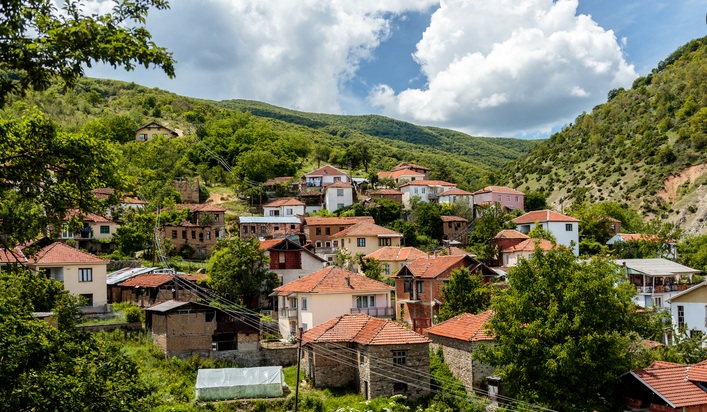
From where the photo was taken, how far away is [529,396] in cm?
2497

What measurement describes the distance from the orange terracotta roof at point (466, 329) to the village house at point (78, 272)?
20212mm

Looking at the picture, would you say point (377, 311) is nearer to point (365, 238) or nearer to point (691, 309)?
point (691, 309)

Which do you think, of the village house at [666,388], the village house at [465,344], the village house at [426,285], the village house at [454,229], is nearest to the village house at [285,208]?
the village house at [454,229]

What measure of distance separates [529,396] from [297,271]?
80.8ft

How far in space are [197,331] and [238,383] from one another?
15.7 ft

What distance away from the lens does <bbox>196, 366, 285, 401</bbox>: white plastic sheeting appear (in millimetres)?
27109

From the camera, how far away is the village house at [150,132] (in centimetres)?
9262

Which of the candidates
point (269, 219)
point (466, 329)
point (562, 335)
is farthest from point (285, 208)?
point (562, 335)

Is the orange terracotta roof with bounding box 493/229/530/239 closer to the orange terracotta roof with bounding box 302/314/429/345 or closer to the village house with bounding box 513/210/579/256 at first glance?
the village house with bounding box 513/210/579/256

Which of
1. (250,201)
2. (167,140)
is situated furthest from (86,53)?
(167,140)

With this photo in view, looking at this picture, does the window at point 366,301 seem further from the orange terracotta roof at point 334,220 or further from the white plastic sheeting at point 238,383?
the orange terracotta roof at point 334,220

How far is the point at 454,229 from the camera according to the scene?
66625mm

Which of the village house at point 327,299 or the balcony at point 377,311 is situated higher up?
the village house at point 327,299

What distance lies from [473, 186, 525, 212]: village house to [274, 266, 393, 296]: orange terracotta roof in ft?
125
